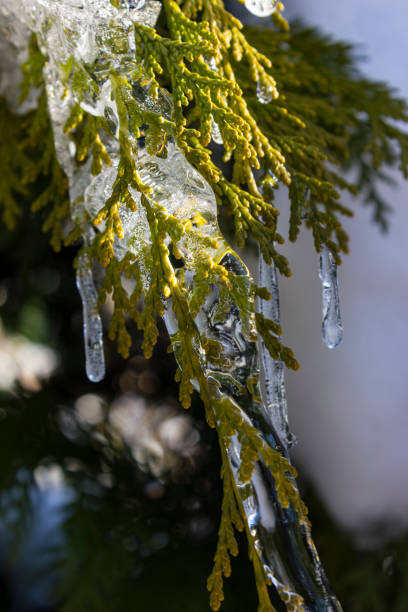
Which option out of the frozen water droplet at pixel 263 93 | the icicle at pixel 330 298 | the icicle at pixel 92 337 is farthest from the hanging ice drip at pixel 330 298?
the icicle at pixel 92 337

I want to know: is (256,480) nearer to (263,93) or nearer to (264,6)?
(263,93)

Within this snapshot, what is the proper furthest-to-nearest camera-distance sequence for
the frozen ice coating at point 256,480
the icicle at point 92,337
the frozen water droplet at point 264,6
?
the icicle at point 92,337 < the frozen water droplet at point 264,6 < the frozen ice coating at point 256,480

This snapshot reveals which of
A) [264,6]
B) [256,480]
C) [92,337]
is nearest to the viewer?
[256,480]

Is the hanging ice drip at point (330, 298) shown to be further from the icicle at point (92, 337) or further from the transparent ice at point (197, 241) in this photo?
the icicle at point (92, 337)

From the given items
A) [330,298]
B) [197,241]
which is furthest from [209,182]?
[330,298]

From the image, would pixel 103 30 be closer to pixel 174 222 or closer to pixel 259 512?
pixel 174 222
